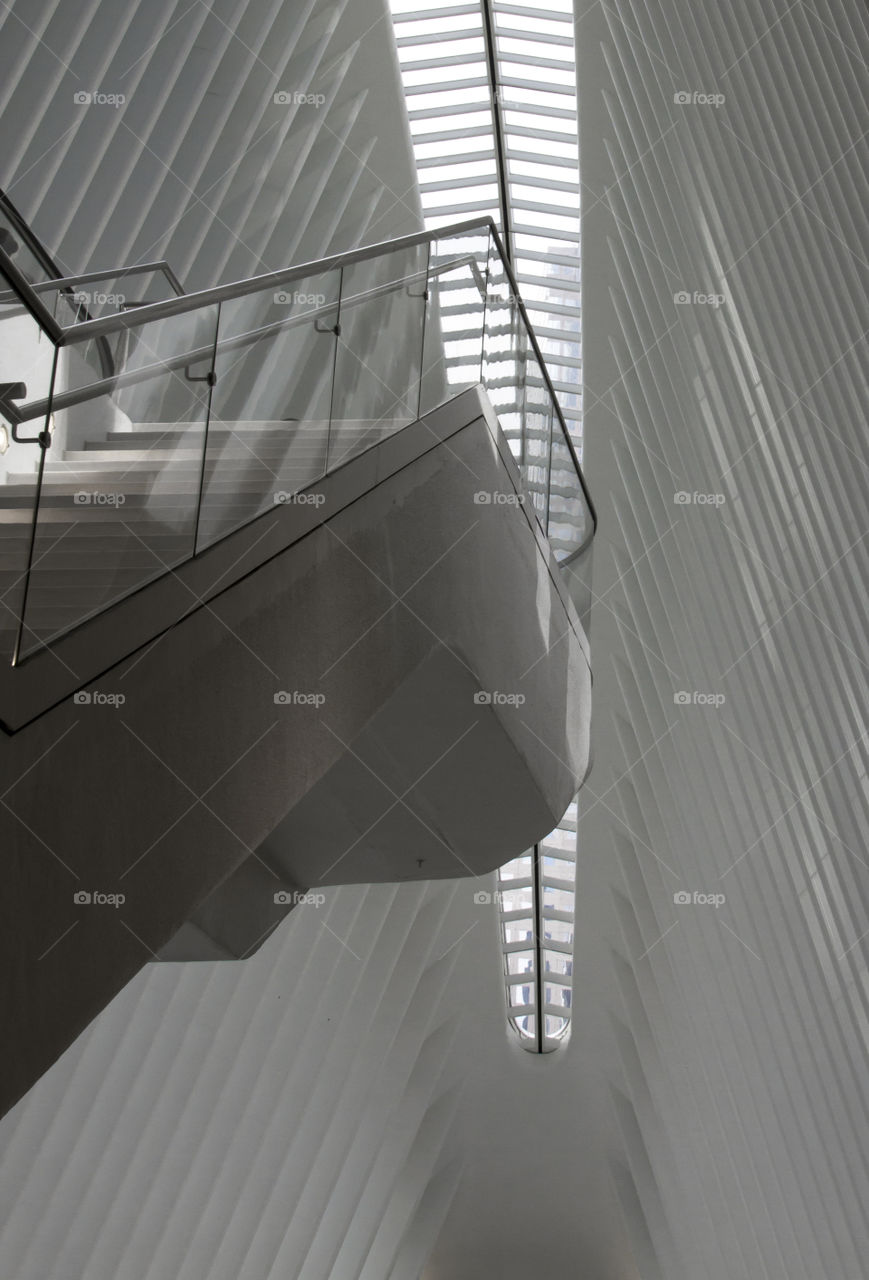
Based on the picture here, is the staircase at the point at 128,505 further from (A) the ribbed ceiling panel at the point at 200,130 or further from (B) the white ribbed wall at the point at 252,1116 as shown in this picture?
(B) the white ribbed wall at the point at 252,1116

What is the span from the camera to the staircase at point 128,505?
3.90 meters

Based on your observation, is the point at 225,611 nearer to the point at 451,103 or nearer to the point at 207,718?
the point at 207,718

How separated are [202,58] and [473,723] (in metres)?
6.48

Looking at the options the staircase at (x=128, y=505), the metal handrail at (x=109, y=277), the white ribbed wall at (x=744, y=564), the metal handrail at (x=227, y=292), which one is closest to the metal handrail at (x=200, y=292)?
the metal handrail at (x=227, y=292)

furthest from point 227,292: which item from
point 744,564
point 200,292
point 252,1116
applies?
point 744,564

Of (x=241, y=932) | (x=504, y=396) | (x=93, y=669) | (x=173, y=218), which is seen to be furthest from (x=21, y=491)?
(x=173, y=218)

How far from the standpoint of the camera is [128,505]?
4402mm

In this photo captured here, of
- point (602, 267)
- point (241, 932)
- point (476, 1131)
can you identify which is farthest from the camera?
point (476, 1131)

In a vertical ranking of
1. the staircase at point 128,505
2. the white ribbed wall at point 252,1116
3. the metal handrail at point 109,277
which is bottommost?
the white ribbed wall at point 252,1116

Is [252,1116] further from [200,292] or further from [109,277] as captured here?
[200,292]

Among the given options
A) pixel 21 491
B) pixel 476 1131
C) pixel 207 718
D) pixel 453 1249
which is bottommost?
→ pixel 453 1249

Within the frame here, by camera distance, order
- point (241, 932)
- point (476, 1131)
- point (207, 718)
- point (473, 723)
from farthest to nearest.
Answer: point (476, 1131) < point (241, 932) < point (473, 723) < point (207, 718)

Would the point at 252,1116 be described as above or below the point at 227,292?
below

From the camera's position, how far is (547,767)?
7.43 metres
